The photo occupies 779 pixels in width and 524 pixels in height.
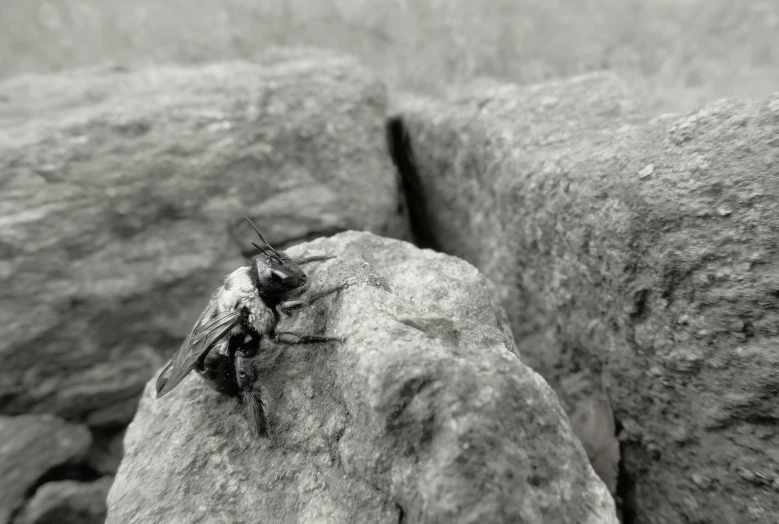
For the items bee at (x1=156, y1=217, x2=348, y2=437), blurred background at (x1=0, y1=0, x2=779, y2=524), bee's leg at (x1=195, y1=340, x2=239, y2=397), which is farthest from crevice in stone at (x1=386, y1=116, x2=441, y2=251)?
bee's leg at (x1=195, y1=340, x2=239, y2=397)

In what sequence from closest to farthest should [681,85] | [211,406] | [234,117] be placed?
[211,406] → [234,117] → [681,85]

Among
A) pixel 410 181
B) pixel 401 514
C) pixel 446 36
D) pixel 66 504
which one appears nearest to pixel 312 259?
pixel 401 514

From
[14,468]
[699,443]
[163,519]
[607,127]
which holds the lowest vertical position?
[14,468]

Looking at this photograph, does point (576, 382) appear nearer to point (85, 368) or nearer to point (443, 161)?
point (443, 161)

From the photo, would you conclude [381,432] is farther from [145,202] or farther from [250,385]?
[145,202]

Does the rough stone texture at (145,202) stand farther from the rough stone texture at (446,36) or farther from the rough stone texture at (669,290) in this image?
the rough stone texture at (446,36)

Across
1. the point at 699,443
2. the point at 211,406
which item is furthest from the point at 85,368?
the point at 699,443
